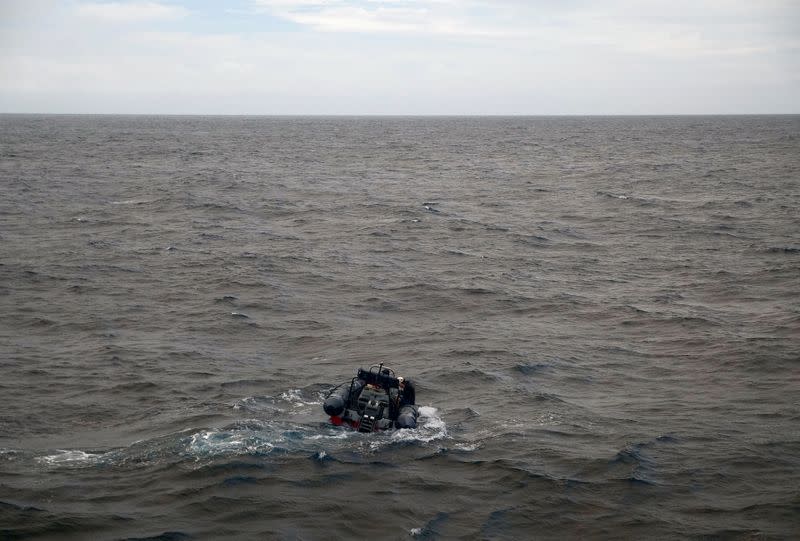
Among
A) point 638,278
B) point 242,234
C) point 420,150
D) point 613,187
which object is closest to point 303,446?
point 638,278

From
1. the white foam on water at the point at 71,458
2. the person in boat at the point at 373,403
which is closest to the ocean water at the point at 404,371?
the white foam on water at the point at 71,458

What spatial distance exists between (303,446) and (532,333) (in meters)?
11.5

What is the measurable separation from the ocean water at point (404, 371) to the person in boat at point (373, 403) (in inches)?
19.3

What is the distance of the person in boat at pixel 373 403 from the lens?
1808 cm

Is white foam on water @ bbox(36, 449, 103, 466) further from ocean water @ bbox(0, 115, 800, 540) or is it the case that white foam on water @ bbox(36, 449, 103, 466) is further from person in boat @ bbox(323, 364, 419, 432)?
person in boat @ bbox(323, 364, 419, 432)

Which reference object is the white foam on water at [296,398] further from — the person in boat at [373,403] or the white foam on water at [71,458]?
the white foam on water at [71,458]

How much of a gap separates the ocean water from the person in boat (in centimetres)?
49

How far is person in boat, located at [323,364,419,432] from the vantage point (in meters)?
18.1

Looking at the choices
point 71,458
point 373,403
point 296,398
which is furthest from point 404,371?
point 71,458

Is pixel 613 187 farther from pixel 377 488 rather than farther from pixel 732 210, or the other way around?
pixel 377 488

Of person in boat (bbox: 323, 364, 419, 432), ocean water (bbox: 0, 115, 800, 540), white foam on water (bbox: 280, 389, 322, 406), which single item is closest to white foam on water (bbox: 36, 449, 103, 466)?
ocean water (bbox: 0, 115, 800, 540)

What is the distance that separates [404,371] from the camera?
2247 cm

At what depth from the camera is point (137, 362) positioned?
22.7m

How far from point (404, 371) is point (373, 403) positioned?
13.0 ft
